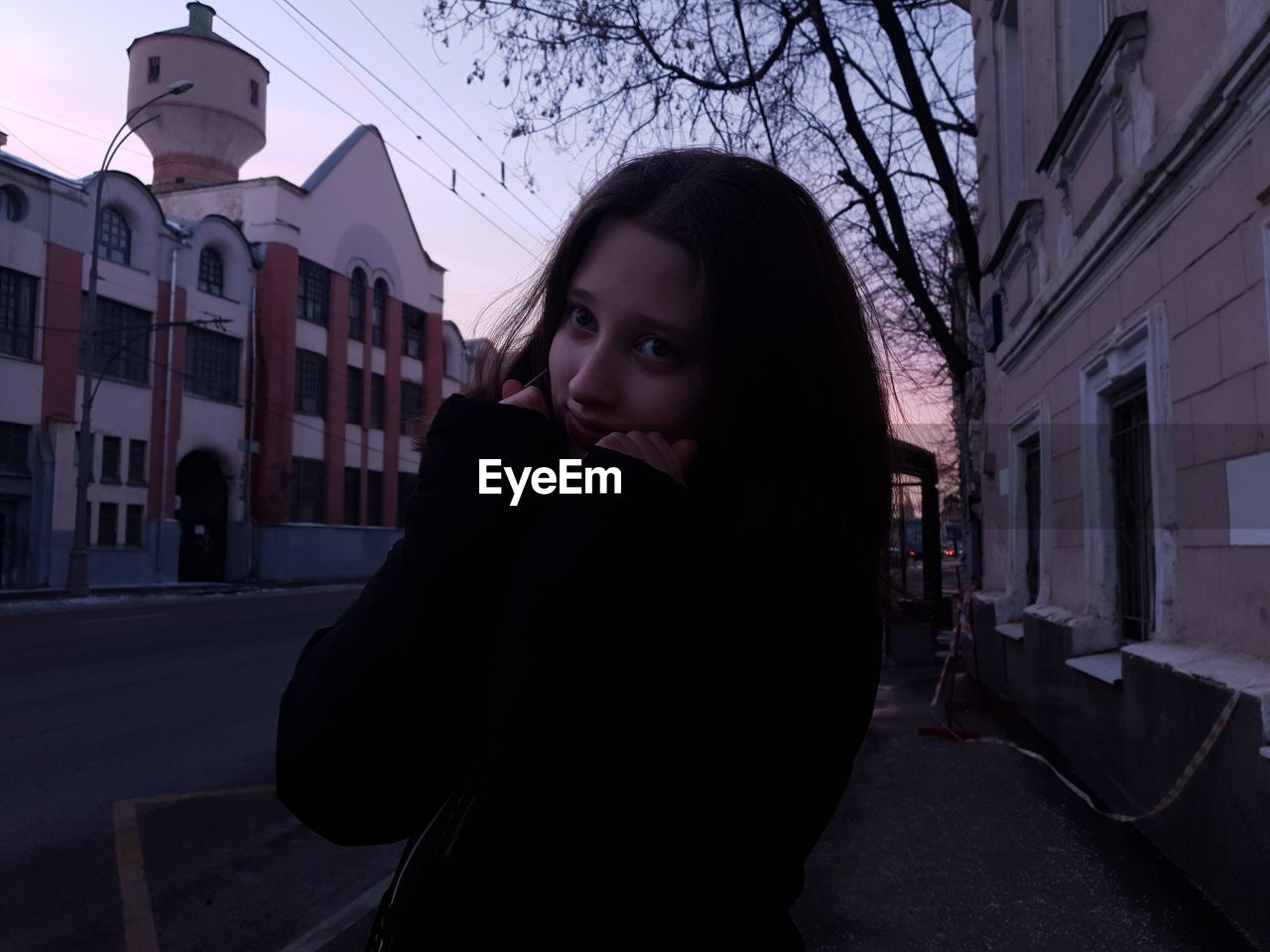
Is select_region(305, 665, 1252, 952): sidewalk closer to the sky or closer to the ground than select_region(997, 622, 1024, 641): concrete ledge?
closer to the ground

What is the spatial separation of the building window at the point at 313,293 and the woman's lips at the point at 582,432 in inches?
1417

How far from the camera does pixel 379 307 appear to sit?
4012 cm

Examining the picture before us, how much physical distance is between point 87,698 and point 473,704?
953cm

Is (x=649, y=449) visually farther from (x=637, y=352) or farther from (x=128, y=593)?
(x=128, y=593)

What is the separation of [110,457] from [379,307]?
47.4 ft

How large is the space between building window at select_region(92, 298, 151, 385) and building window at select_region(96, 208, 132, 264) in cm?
127

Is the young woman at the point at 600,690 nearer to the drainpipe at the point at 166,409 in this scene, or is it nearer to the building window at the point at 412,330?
the drainpipe at the point at 166,409

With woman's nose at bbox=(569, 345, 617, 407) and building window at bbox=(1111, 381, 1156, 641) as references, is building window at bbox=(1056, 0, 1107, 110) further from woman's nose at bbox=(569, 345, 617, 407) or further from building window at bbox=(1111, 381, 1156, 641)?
woman's nose at bbox=(569, 345, 617, 407)

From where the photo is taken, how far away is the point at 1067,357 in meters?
7.62

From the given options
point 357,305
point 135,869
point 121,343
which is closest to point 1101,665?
point 135,869

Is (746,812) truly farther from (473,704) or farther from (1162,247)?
(1162,247)

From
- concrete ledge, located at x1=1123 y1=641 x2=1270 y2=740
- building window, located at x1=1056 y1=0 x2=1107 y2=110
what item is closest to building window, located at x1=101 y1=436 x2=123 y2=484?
building window, located at x1=1056 y1=0 x2=1107 y2=110

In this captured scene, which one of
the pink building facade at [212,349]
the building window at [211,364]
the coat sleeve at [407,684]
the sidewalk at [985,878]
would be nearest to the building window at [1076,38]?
the sidewalk at [985,878]

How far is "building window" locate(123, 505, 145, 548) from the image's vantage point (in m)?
27.9
